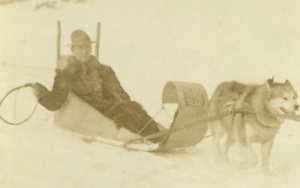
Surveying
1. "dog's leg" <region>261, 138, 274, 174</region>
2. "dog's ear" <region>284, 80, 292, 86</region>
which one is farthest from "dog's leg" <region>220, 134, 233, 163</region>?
"dog's ear" <region>284, 80, 292, 86</region>

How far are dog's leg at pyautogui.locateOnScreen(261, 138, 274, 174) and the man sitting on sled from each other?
46 centimetres

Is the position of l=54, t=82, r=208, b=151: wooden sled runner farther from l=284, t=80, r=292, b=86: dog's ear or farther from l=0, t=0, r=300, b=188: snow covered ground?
l=284, t=80, r=292, b=86: dog's ear

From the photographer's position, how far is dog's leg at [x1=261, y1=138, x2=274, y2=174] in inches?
88.0

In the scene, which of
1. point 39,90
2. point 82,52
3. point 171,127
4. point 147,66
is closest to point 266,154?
point 171,127

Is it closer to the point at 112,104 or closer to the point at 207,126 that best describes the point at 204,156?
the point at 207,126

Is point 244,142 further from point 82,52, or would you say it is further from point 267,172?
point 82,52

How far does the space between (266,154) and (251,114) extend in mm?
149

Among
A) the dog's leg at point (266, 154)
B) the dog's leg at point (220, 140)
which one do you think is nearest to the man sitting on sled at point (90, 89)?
the dog's leg at point (220, 140)

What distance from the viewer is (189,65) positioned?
2424 mm

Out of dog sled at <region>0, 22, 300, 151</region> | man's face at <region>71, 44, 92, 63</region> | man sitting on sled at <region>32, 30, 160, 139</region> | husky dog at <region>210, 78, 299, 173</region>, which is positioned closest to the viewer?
husky dog at <region>210, 78, 299, 173</region>

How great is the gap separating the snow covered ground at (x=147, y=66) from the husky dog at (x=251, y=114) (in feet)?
0.11

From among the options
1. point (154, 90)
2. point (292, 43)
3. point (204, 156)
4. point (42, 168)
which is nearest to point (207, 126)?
point (204, 156)

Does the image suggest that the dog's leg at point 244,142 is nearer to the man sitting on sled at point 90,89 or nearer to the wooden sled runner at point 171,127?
the wooden sled runner at point 171,127

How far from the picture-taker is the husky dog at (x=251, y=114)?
2205 millimetres
